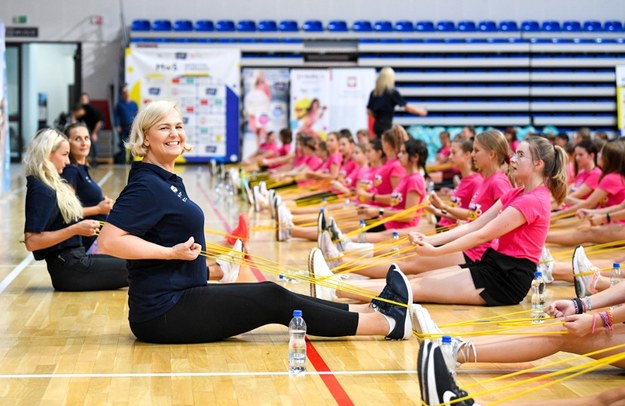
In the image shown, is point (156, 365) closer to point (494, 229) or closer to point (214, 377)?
point (214, 377)

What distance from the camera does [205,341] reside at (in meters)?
4.79

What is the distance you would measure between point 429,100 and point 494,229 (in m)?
16.2

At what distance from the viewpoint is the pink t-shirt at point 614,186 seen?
8.08m

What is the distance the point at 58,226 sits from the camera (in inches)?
244

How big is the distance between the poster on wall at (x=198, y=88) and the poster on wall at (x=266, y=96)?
29 cm

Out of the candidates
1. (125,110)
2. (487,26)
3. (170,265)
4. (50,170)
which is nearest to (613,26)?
(487,26)

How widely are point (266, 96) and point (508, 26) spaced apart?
5705 millimetres

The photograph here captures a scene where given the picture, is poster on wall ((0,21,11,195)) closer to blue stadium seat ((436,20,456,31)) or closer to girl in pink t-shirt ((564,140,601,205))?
girl in pink t-shirt ((564,140,601,205))

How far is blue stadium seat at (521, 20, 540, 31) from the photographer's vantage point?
70.3 ft

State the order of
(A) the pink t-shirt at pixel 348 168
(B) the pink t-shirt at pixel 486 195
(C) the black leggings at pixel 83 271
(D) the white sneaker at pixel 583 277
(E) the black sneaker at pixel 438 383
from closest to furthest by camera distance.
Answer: (E) the black sneaker at pixel 438 383 < (D) the white sneaker at pixel 583 277 < (B) the pink t-shirt at pixel 486 195 < (C) the black leggings at pixel 83 271 < (A) the pink t-shirt at pixel 348 168

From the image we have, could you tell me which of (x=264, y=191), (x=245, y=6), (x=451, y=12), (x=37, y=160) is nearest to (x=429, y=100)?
(x=451, y=12)

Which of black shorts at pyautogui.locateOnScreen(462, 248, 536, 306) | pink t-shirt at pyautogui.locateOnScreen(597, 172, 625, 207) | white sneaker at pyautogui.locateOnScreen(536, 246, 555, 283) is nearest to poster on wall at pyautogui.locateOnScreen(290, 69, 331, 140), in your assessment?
pink t-shirt at pyautogui.locateOnScreen(597, 172, 625, 207)

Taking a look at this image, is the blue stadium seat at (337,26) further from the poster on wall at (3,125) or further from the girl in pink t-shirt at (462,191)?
the girl in pink t-shirt at (462,191)

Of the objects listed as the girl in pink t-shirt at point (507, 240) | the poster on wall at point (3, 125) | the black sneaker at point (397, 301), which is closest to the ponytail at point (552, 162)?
the girl in pink t-shirt at point (507, 240)
